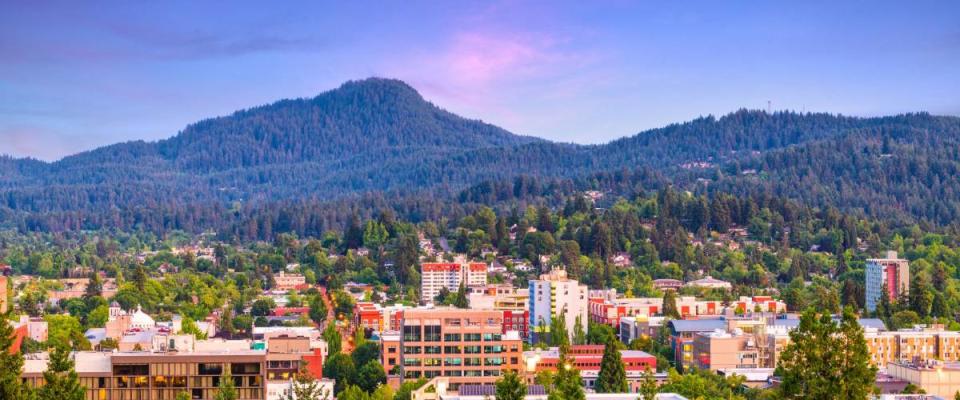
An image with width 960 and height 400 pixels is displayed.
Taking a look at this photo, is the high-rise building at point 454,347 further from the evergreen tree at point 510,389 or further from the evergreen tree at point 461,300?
the evergreen tree at point 510,389

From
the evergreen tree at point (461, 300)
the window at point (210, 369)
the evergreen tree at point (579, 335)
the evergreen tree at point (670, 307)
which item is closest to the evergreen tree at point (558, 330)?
the evergreen tree at point (579, 335)

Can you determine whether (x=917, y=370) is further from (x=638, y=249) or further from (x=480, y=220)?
(x=480, y=220)

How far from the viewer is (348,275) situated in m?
146

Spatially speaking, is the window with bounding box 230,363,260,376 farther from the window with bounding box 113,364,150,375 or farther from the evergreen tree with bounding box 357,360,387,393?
the evergreen tree with bounding box 357,360,387,393

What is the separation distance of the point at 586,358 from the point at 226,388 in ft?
130

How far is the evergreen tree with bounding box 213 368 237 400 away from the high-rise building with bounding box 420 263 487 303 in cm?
7118

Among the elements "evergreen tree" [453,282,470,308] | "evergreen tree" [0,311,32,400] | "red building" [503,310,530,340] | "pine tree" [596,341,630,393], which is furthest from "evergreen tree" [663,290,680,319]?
"evergreen tree" [0,311,32,400]

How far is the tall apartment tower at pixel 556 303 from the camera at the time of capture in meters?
109

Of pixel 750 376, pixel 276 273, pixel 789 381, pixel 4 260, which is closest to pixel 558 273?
pixel 750 376

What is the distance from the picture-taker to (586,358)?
93.6 metres

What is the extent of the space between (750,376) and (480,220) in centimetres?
8148

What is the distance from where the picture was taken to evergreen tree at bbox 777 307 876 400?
38.9 meters

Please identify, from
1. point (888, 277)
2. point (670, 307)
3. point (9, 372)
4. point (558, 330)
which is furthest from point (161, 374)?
point (888, 277)

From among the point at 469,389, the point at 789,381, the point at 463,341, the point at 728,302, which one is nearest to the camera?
the point at 789,381
